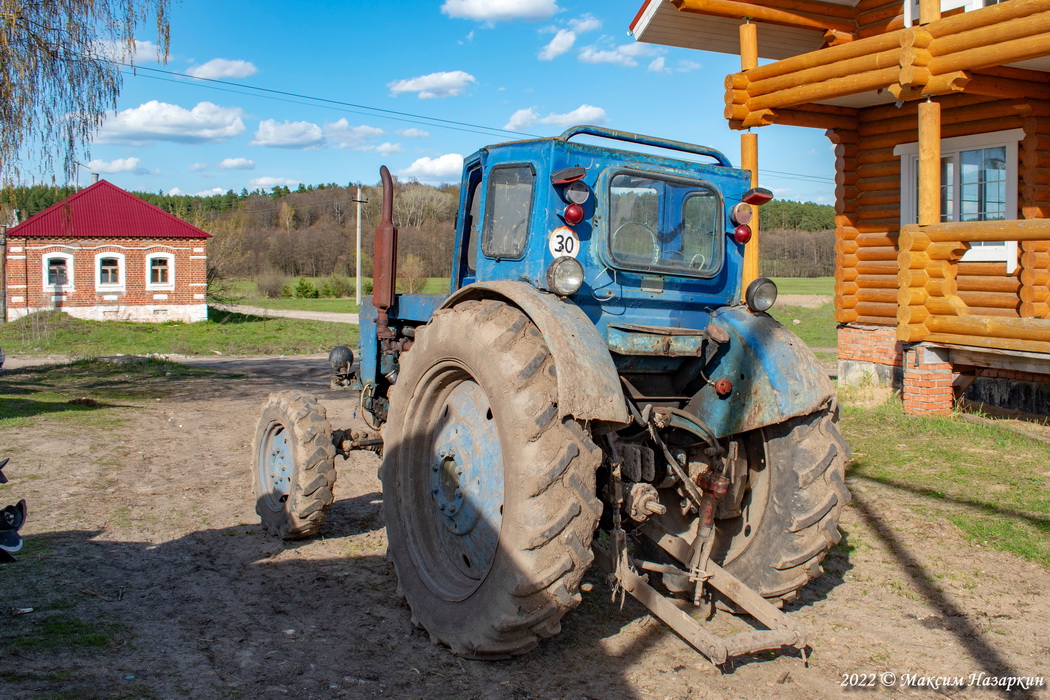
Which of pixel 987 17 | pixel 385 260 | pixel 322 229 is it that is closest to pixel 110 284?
pixel 385 260

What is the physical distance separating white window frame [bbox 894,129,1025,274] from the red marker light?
26.9 ft

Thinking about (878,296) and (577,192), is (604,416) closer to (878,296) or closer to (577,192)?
(577,192)

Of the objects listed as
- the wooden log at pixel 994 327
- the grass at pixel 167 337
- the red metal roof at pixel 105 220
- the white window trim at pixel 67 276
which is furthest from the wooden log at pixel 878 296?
the white window trim at pixel 67 276

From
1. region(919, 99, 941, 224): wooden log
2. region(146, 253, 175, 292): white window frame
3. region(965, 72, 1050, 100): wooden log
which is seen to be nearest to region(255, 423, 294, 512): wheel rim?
region(919, 99, 941, 224): wooden log

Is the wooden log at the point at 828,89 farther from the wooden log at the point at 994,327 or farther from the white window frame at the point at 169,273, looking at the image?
the white window frame at the point at 169,273

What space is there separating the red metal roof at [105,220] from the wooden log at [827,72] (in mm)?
27021

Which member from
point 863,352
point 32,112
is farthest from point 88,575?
point 863,352

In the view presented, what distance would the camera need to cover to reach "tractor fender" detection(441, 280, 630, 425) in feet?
A: 11.8

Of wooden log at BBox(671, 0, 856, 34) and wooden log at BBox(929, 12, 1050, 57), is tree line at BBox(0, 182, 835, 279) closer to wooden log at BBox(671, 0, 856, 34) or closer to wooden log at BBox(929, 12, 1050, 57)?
wooden log at BBox(671, 0, 856, 34)

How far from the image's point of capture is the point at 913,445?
909 cm

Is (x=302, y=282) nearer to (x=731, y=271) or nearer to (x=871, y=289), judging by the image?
(x=871, y=289)

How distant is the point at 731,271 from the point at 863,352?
873 cm

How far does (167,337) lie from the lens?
2823 cm

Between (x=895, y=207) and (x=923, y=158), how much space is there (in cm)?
293
